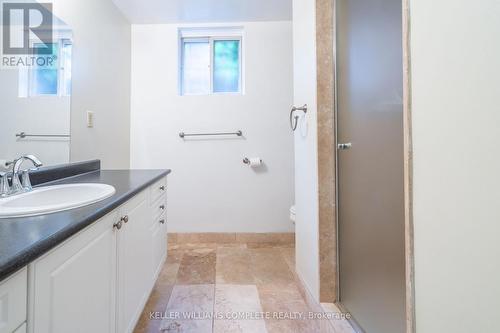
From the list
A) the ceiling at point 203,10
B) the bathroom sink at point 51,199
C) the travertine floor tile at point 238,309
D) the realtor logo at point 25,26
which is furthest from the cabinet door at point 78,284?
the ceiling at point 203,10

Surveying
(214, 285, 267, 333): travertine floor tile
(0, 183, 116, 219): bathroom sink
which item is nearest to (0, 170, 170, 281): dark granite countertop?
(0, 183, 116, 219): bathroom sink

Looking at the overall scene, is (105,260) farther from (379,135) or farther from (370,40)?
(370,40)

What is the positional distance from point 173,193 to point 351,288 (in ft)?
6.14

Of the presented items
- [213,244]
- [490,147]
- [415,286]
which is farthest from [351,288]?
[213,244]

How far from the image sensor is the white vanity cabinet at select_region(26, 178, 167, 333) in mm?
525

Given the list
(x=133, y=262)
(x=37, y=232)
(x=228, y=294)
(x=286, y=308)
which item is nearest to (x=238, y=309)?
(x=228, y=294)

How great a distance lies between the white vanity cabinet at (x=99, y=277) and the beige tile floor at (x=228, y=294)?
331 millimetres

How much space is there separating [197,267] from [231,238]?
0.57 metres

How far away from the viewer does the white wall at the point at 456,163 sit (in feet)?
1.48

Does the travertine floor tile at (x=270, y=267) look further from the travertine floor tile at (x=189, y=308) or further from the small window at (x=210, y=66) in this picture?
the small window at (x=210, y=66)

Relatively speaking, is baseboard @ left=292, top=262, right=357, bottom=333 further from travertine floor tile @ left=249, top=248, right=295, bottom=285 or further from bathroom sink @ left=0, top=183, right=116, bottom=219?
bathroom sink @ left=0, top=183, right=116, bottom=219

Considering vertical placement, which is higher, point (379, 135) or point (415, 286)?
point (379, 135)

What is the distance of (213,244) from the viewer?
7.89ft

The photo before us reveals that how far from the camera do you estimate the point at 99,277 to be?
752 millimetres
